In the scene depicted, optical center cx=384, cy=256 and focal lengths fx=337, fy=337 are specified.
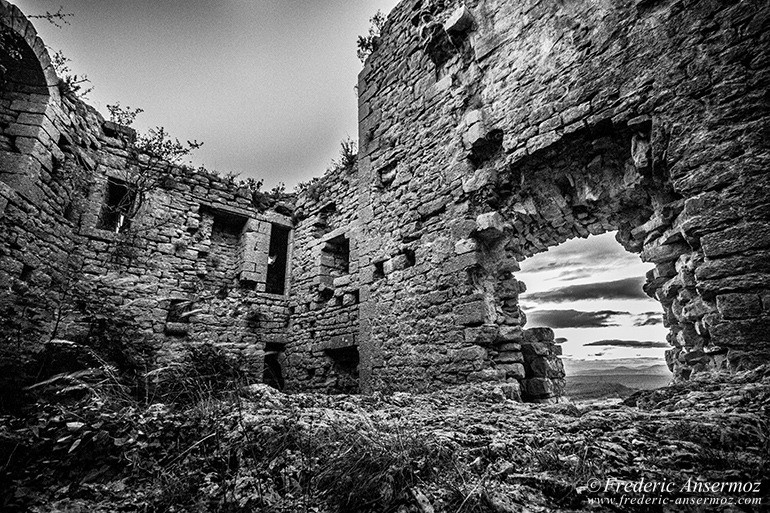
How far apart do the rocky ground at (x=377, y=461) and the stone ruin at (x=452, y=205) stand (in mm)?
1511

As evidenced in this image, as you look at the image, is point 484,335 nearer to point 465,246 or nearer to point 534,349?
point 534,349

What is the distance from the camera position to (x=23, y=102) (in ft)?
16.4

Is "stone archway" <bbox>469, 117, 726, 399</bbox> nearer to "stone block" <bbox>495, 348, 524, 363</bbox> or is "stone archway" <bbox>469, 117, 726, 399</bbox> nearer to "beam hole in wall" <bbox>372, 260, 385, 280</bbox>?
"stone block" <bbox>495, 348, 524, 363</bbox>

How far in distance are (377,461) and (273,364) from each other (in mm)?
6478

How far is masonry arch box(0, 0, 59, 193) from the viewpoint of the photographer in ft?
15.3

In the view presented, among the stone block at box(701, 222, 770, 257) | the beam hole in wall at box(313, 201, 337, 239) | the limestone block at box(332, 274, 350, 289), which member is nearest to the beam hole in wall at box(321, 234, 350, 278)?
the beam hole in wall at box(313, 201, 337, 239)

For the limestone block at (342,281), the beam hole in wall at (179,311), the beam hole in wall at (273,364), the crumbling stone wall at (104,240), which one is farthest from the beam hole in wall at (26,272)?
the limestone block at (342,281)

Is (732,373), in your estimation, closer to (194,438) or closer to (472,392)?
(472,392)

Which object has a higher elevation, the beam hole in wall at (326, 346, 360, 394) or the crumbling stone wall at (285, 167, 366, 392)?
the crumbling stone wall at (285, 167, 366, 392)

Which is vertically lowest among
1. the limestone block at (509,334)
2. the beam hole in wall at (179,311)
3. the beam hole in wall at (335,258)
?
the limestone block at (509,334)

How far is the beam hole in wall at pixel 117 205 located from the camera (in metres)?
6.28

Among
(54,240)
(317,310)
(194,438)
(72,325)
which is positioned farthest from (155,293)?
(194,438)

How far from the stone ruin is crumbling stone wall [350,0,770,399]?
0.8 inches

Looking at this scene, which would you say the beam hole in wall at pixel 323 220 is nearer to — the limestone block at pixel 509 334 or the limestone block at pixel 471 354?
the limestone block at pixel 471 354
